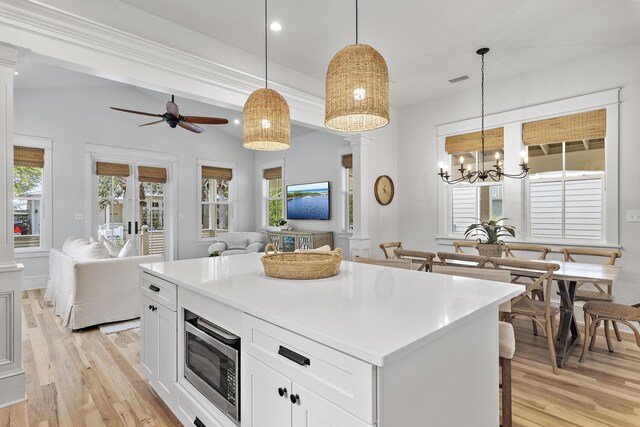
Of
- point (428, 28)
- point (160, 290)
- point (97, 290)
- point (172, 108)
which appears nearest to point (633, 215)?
point (428, 28)

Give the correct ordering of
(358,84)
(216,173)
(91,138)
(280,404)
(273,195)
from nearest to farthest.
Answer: (280,404)
(358,84)
(91,138)
(216,173)
(273,195)

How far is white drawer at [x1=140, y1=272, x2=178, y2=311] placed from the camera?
1896 mm

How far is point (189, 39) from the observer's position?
318 cm

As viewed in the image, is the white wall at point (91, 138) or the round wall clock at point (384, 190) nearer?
the round wall clock at point (384, 190)

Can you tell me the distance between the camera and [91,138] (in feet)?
20.0

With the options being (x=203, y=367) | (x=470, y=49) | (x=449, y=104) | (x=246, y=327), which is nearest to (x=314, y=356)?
(x=246, y=327)

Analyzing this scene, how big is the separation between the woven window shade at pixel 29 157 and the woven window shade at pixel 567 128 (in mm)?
7231

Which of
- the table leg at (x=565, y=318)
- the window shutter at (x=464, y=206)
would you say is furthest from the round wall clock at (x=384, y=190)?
the table leg at (x=565, y=318)

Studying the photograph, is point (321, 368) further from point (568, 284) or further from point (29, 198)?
point (29, 198)

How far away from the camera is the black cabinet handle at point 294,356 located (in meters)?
1.05

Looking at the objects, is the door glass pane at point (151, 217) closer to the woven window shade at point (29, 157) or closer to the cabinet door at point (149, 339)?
the woven window shade at point (29, 157)

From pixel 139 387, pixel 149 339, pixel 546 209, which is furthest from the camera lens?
pixel 546 209

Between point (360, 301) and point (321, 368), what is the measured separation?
0.38 metres

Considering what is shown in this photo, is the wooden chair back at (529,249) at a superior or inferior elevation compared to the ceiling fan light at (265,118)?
inferior
